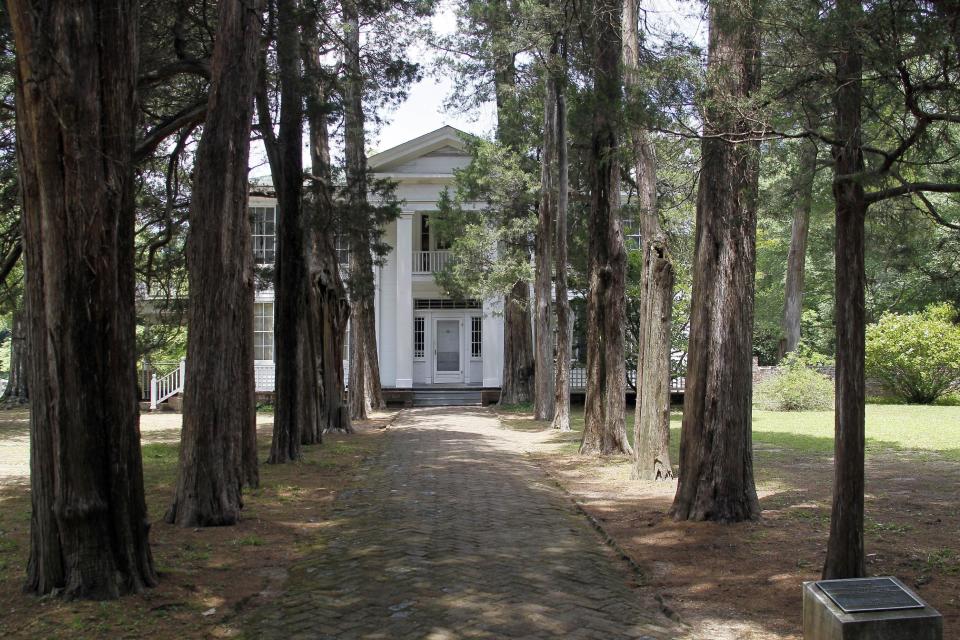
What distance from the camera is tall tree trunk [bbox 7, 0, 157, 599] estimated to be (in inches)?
236

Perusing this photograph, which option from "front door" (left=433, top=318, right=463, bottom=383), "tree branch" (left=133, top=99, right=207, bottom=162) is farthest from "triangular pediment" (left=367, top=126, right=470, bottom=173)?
"tree branch" (left=133, top=99, right=207, bottom=162)

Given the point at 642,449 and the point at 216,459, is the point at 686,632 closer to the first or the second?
the point at 216,459

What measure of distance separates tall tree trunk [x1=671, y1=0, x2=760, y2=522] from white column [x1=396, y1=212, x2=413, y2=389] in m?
24.1

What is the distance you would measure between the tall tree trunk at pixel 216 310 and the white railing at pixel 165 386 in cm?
2259

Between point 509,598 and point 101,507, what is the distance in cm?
292

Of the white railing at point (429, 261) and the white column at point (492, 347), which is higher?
the white railing at point (429, 261)

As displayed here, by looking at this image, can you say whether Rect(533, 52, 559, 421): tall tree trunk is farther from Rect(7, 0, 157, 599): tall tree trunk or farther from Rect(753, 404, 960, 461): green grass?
Rect(7, 0, 157, 599): tall tree trunk

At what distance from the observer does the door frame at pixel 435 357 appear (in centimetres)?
3553

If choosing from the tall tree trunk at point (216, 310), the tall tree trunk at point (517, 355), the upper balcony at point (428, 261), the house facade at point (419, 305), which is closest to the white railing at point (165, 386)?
the house facade at point (419, 305)

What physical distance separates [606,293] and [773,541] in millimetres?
7747

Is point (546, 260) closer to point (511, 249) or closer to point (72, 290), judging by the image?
point (511, 249)

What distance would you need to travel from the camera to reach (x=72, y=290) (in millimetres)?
6000

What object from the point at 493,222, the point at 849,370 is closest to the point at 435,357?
the point at 493,222

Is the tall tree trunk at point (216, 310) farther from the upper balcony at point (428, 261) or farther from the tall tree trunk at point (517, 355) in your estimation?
the upper balcony at point (428, 261)
